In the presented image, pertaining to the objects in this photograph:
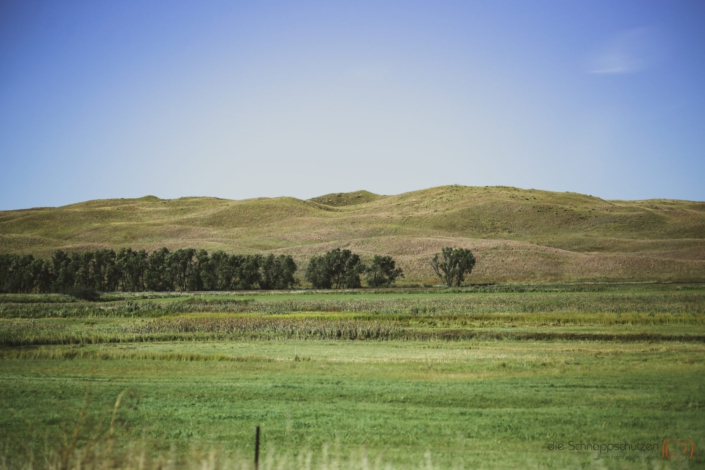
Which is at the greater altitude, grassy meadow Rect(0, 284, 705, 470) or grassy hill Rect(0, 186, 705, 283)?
grassy hill Rect(0, 186, 705, 283)

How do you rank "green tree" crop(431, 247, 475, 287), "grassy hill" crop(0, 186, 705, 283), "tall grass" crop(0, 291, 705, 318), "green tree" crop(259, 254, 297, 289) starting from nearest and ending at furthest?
"tall grass" crop(0, 291, 705, 318) → "green tree" crop(259, 254, 297, 289) → "green tree" crop(431, 247, 475, 287) → "grassy hill" crop(0, 186, 705, 283)

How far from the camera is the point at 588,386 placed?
23.6 m

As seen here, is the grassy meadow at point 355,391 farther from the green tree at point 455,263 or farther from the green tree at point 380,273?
Answer: the green tree at point 455,263

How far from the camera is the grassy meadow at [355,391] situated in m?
16.4

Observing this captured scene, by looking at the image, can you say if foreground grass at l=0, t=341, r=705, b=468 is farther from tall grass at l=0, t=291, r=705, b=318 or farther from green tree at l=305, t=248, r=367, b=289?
green tree at l=305, t=248, r=367, b=289

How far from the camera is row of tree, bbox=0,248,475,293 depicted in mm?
100688

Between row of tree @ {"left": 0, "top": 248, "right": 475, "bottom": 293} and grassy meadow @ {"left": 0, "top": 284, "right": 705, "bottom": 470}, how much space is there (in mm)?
48618

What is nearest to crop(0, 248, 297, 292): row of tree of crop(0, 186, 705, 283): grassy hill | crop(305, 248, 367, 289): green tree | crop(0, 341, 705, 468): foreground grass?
crop(305, 248, 367, 289): green tree

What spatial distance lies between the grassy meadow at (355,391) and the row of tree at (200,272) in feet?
160

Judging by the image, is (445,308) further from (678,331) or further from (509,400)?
(509,400)

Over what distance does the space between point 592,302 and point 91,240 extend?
16060 cm

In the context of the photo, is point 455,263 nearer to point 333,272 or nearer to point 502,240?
point 333,272

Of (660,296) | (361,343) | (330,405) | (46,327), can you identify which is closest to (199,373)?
(330,405)

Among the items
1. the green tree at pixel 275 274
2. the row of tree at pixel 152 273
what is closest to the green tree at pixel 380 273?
the row of tree at pixel 152 273
